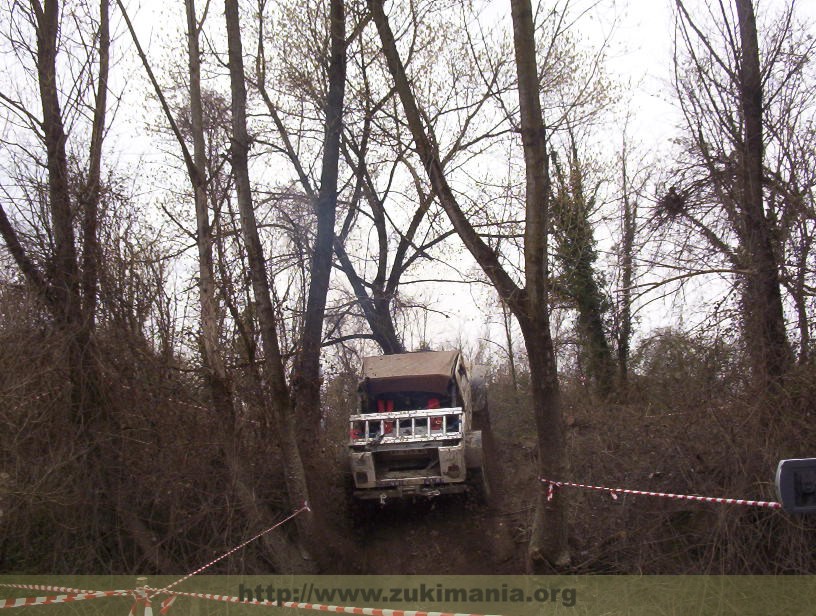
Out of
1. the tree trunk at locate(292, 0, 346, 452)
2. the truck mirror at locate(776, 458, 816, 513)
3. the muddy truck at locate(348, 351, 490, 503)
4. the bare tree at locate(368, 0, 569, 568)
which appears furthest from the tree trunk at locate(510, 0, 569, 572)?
the tree trunk at locate(292, 0, 346, 452)

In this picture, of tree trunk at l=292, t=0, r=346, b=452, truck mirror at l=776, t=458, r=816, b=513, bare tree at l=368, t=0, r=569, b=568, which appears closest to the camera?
truck mirror at l=776, t=458, r=816, b=513

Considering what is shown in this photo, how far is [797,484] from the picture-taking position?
9.21ft

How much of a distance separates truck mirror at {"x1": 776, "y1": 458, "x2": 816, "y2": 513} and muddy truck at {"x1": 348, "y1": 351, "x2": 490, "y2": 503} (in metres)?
9.28

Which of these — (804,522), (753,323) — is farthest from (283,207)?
(804,522)

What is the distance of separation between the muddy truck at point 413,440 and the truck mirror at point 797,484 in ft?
30.4

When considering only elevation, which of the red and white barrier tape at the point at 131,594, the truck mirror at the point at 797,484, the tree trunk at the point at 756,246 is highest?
the tree trunk at the point at 756,246

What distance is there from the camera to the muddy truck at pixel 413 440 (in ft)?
39.7

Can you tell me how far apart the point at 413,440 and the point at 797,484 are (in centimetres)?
975

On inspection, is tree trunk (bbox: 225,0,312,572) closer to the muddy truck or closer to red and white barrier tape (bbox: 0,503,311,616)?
red and white barrier tape (bbox: 0,503,311,616)

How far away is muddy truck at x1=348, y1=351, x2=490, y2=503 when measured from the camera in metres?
12.1

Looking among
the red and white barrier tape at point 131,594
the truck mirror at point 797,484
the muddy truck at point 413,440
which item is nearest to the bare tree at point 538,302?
the red and white barrier tape at point 131,594

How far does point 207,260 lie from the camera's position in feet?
33.2

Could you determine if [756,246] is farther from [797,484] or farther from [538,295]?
[797,484]

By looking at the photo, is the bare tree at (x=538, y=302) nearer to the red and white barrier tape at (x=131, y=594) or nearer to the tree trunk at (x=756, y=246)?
the tree trunk at (x=756, y=246)
